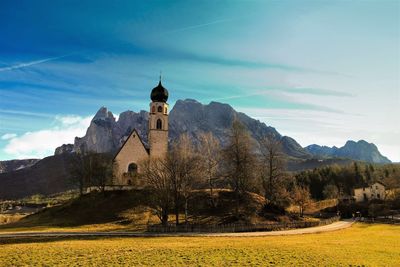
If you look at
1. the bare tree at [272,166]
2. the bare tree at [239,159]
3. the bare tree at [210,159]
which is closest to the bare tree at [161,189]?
the bare tree at [210,159]

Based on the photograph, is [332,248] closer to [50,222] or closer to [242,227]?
[242,227]

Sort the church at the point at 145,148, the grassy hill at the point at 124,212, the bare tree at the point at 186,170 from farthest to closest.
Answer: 1. the church at the point at 145,148
2. the grassy hill at the point at 124,212
3. the bare tree at the point at 186,170

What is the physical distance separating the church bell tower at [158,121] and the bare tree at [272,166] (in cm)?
2118

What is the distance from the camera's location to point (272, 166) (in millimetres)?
61312

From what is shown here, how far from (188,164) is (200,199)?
11667 mm

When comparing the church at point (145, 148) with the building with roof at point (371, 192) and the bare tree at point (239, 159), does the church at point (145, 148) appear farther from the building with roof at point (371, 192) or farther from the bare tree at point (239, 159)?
the building with roof at point (371, 192)

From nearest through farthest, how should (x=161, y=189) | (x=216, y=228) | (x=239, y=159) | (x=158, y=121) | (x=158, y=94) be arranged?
(x=216, y=228), (x=161, y=189), (x=239, y=159), (x=158, y=121), (x=158, y=94)

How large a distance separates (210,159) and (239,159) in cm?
857

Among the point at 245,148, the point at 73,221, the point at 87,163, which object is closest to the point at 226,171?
the point at 245,148

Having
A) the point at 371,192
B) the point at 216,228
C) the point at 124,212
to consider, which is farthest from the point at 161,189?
the point at 371,192

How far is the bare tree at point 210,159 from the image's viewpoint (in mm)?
58709

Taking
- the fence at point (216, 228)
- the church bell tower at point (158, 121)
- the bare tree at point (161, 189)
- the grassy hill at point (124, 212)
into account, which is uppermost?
the church bell tower at point (158, 121)

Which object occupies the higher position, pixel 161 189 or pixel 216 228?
pixel 161 189

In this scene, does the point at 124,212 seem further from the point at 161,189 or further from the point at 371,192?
the point at 371,192
